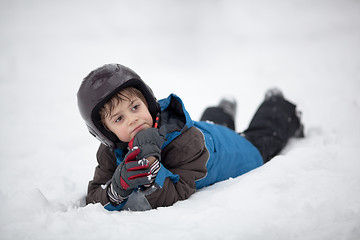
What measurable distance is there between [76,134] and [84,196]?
1.45 meters

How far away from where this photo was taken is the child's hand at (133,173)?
3.67ft

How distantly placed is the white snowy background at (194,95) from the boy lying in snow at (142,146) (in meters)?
0.12

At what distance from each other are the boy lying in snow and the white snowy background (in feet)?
0.41

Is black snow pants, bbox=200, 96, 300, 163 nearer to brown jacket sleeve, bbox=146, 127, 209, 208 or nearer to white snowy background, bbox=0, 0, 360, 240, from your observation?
white snowy background, bbox=0, 0, 360, 240

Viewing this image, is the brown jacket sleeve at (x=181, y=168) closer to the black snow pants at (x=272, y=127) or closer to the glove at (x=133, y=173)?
the glove at (x=133, y=173)

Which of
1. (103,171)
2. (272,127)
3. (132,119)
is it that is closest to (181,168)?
(132,119)


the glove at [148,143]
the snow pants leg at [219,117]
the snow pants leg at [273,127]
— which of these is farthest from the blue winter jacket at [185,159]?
the snow pants leg at [219,117]

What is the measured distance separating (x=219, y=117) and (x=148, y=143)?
59.8 inches

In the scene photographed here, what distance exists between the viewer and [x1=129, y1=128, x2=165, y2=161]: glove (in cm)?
117

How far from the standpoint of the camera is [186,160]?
4.52 feet

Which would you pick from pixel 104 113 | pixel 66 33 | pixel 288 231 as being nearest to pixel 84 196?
pixel 104 113

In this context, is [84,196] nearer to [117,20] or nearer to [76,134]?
[76,134]

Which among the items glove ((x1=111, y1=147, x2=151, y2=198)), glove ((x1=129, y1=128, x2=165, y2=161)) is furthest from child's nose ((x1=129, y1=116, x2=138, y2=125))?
glove ((x1=111, y1=147, x2=151, y2=198))

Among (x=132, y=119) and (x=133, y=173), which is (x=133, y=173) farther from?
(x=132, y=119)
